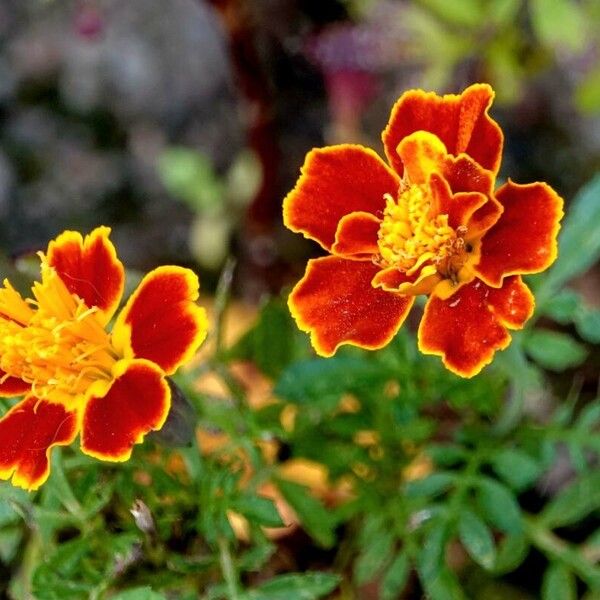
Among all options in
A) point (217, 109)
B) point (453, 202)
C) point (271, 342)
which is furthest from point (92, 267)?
point (217, 109)

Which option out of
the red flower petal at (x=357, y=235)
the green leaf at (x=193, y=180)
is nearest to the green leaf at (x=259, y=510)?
the red flower petal at (x=357, y=235)

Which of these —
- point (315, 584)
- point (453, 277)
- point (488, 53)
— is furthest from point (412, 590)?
point (488, 53)

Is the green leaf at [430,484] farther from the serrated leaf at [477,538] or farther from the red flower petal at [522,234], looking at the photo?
the red flower petal at [522,234]

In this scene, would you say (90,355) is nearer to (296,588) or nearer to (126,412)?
(126,412)

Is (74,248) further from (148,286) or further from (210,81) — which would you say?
(210,81)

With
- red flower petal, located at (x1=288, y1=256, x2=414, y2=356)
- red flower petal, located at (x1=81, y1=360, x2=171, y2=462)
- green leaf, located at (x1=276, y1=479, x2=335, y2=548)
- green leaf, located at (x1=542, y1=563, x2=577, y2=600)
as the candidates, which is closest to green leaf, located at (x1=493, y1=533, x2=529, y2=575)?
green leaf, located at (x1=542, y1=563, x2=577, y2=600)

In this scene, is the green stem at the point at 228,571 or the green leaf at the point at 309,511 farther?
the green leaf at the point at 309,511
